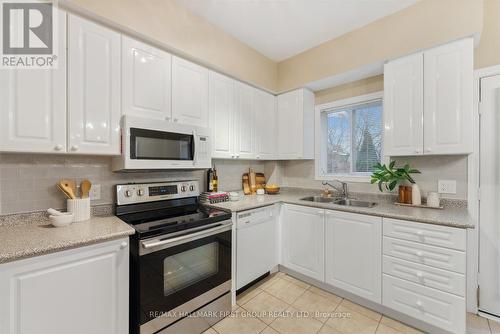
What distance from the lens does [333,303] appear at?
2049mm

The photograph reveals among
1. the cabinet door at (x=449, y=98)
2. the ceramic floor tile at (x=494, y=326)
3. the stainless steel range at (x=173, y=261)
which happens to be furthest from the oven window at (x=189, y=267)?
the ceramic floor tile at (x=494, y=326)

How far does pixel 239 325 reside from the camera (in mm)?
1767

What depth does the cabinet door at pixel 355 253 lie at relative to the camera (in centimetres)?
188

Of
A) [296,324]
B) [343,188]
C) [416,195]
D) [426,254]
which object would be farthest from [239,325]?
[416,195]

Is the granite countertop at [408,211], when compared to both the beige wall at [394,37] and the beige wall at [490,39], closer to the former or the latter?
the beige wall at [490,39]

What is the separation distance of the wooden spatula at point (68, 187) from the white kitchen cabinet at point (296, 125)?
7.53 ft

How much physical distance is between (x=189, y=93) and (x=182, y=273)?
5.16 ft

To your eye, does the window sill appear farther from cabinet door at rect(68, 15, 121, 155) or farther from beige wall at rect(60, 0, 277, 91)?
cabinet door at rect(68, 15, 121, 155)

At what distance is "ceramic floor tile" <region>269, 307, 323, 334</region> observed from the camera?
67.7 inches

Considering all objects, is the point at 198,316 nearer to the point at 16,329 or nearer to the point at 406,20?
the point at 16,329

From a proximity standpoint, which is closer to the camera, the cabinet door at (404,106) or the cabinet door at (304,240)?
the cabinet door at (404,106)

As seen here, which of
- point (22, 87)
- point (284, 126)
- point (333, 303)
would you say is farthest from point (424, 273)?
point (22, 87)

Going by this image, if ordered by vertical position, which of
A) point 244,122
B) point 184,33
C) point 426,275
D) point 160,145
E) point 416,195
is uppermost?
point 184,33

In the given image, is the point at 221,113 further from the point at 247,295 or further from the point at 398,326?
the point at 398,326
